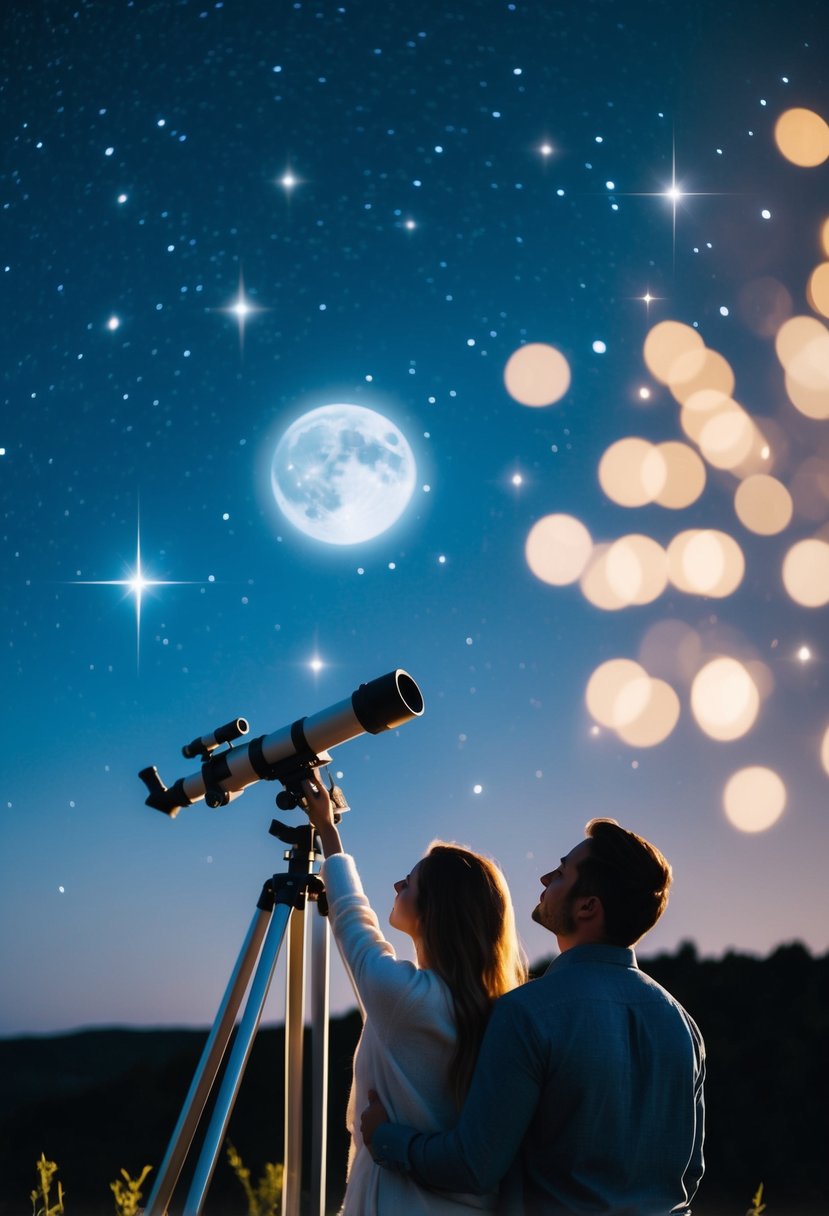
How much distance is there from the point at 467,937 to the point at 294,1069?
2.29 ft

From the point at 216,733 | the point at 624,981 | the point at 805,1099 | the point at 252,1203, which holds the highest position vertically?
the point at 216,733

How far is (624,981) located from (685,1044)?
0.12m

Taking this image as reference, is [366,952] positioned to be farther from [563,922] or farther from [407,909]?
[563,922]

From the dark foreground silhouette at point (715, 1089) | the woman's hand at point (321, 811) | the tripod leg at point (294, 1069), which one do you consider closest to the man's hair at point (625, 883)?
the woman's hand at point (321, 811)

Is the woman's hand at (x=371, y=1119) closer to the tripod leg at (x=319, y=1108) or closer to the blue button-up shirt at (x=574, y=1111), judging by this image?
the blue button-up shirt at (x=574, y=1111)

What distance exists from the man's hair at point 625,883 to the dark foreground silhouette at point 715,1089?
597 centimetres

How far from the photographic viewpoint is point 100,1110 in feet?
22.4

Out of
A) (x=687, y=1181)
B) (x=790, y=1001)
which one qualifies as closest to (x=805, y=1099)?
(x=790, y=1001)

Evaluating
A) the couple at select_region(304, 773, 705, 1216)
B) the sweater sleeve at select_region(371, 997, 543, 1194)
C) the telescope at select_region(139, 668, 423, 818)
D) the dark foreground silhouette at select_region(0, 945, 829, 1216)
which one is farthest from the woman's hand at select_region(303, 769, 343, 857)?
the dark foreground silhouette at select_region(0, 945, 829, 1216)

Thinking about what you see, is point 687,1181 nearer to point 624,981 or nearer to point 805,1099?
point 624,981

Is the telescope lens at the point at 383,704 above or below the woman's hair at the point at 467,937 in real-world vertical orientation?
above

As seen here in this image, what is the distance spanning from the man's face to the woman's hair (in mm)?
90

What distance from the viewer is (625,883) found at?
4.42 ft

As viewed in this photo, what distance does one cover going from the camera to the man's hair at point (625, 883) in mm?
1331
